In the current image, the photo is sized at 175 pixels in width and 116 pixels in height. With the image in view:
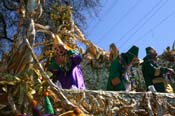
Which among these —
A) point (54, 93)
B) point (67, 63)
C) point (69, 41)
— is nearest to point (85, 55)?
point (69, 41)

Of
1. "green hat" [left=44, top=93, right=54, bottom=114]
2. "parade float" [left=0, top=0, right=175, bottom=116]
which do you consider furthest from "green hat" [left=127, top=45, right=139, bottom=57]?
"green hat" [left=44, top=93, right=54, bottom=114]

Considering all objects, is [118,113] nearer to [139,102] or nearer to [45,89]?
[139,102]

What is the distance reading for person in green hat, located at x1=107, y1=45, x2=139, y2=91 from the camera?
5.45 m

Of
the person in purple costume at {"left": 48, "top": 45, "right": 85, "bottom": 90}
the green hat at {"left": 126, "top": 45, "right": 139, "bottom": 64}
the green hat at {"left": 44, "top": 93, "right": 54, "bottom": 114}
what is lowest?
the green hat at {"left": 44, "top": 93, "right": 54, "bottom": 114}

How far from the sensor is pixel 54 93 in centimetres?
382

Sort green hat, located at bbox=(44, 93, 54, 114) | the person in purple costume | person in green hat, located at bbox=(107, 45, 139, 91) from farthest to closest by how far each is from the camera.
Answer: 1. person in green hat, located at bbox=(107, 45, 139, 91)
2. the person in purple costume
3. green hat, located at bbox=(44, 93, 54, 114)

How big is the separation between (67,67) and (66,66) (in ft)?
0.07

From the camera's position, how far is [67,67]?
495 cm

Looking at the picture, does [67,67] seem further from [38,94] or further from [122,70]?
[38,94]

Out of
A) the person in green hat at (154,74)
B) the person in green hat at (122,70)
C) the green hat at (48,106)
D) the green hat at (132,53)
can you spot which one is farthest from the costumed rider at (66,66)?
the person in green hat at (154,74)

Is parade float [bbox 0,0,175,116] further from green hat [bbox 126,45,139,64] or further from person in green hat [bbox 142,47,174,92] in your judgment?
person in green hat [bbox 142,47,174,92]

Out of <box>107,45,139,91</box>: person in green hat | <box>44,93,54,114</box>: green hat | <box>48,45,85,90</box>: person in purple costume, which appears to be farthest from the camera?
<box>107,45,139,91</box>: person in green hat

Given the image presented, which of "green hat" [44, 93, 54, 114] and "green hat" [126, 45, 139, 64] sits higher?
"green hat" [126, 45, 139, 64]

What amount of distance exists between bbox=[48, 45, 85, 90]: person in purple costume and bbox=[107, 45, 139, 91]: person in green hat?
468mm
